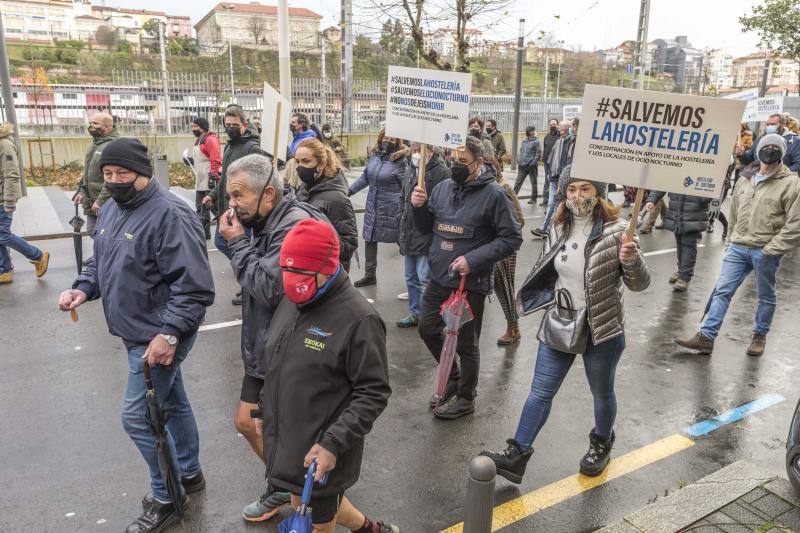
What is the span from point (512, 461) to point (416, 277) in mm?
2984

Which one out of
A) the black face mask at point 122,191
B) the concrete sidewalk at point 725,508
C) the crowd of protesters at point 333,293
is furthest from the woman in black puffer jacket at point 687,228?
the black face mask at point 122,191

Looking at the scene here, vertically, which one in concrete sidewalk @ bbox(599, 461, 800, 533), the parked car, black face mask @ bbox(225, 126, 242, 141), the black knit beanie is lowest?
concrete sidewalk @ bbox(599, 461, 800, 533)

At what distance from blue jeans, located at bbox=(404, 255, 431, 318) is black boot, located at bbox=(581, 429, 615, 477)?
8.68 ft

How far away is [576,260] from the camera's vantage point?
374 centimetres

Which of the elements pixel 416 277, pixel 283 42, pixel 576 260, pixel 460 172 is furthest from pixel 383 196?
pixel 283 42

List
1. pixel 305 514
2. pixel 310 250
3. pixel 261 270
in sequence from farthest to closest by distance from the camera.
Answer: pixel 261 270 < pixel 310 250 < pixel 305 514

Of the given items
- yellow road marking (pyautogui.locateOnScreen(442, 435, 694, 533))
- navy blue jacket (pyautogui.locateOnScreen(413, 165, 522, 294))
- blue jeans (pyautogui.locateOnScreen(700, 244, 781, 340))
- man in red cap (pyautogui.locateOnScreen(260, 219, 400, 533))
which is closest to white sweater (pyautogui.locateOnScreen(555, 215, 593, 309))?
navy blue jacket (pyautogui.locateOnScreen(413, 165, 522, 294))

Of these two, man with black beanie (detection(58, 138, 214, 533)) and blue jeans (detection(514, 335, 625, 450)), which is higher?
man with black beanie (detection(58, 138, 214, 533))

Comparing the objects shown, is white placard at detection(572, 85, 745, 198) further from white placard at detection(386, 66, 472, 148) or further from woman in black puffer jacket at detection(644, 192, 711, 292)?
woman in black puffer jacket at detection(644, 192, 711, 292)

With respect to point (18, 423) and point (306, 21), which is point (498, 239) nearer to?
point (18, 423)

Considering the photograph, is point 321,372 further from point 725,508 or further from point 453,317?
point 725,508

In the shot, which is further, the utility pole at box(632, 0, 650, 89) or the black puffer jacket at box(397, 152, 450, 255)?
the utility pole at box(632, 0, 650, 89)

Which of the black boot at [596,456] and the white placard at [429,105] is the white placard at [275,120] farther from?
the black boot at [596,456]

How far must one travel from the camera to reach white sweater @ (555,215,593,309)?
372 centimetres
